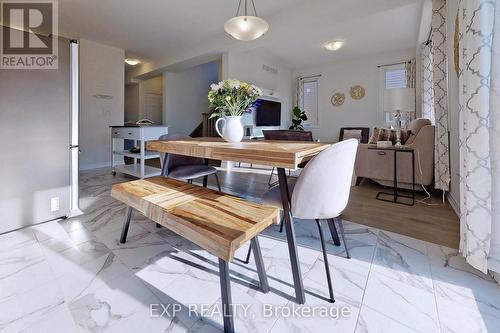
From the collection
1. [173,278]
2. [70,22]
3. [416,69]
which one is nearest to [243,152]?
→ [173,278]

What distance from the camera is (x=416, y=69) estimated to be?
5402mm

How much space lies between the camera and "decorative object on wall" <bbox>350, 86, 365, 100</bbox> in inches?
249

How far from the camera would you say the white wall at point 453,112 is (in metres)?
2.33

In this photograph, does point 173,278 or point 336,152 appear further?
point 173,278

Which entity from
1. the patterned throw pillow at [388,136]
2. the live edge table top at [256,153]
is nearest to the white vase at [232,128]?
the live edge table top at [256,153]

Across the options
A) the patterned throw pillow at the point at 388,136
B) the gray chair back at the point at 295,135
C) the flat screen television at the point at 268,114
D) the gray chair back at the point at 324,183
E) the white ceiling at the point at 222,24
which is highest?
the white ceiling at the point at 222,24

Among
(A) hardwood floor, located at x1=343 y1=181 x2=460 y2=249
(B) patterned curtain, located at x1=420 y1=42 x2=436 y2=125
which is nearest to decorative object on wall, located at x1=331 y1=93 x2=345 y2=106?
(B) patterned curtain, located at x1=420 y1=42 x2=436 y2=125

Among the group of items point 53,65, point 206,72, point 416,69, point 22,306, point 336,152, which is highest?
point 206,72

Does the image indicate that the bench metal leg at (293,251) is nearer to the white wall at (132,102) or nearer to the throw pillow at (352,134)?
the throw pillow at (352,134)

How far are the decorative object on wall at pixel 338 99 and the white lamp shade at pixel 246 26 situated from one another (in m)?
4.93

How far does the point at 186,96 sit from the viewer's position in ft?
23.7

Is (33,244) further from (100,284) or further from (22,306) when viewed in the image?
(100,284)

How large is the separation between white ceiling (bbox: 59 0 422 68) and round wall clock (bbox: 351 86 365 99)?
0.95m

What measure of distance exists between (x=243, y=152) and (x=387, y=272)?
1.11 meters
